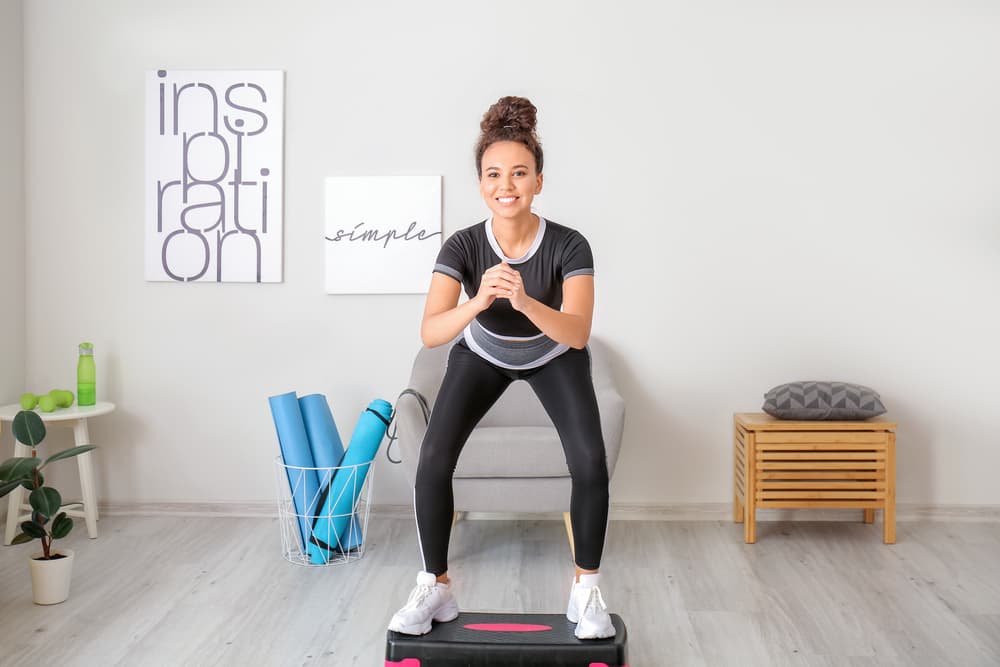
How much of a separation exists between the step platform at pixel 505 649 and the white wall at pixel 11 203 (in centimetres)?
261

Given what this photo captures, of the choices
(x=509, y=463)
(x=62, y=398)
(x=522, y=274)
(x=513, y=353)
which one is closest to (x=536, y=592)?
(x=509, y=463)

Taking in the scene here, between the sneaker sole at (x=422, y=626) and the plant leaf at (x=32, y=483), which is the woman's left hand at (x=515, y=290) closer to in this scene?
the sneaker sole at (x=422, y=626)

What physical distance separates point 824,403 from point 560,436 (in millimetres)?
1756

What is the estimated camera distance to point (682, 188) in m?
3.79

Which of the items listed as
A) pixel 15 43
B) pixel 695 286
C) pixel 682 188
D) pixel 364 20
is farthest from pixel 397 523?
pixel 15 43

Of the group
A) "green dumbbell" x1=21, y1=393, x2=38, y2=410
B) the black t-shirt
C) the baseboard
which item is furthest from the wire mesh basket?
the black t-shirt

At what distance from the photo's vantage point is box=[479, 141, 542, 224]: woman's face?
2078mm

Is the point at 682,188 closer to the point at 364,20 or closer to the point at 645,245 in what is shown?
the point at 645,245

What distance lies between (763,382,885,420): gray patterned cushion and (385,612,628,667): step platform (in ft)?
5.40

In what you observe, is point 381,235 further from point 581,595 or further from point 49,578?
point 581,595

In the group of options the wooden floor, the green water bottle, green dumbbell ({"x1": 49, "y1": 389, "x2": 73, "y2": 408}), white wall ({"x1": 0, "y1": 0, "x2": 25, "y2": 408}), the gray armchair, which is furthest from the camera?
white wall ({"x1": 0, "y1": 0, "x2": 25, "y2": 408})

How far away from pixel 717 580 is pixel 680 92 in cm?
207

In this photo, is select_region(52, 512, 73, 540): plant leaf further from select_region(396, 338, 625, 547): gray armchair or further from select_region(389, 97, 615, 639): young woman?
select_region(389, 97, 615, 639): young woman

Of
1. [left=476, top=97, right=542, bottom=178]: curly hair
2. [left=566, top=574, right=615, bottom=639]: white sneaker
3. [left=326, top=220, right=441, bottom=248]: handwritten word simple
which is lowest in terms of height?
[left=566, top=574, right=615, bottom=639]: white sneaker
